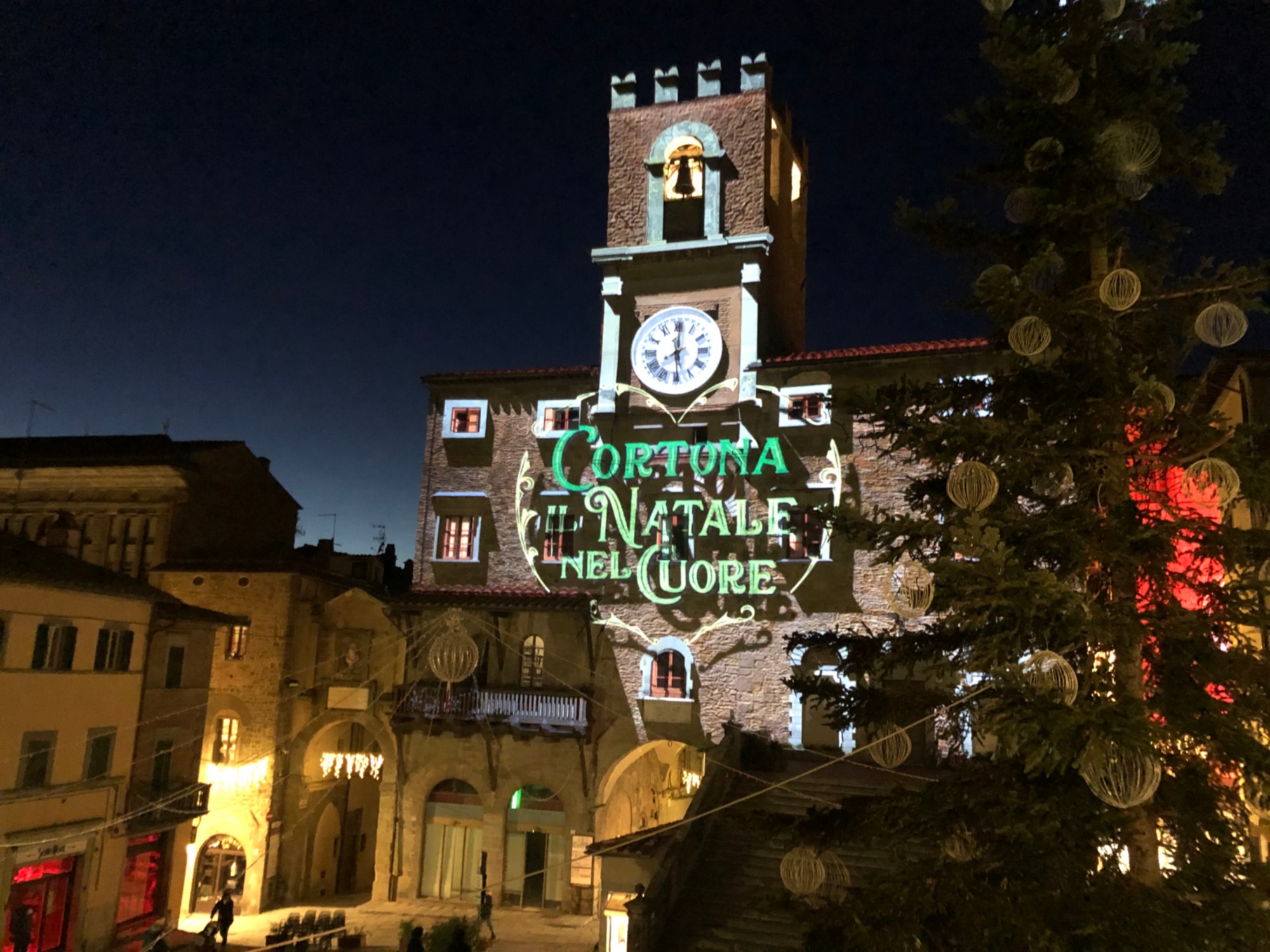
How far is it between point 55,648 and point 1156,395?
83.8ft

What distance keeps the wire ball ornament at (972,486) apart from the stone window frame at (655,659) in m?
19.1

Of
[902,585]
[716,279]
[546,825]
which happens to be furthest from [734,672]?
[902,585]

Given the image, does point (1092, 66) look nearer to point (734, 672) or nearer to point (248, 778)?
point (734, 672)

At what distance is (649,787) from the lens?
1287 inches

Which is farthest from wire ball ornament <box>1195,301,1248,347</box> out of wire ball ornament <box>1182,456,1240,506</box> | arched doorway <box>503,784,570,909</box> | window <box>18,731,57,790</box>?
window <box>18,731,57,790</box>

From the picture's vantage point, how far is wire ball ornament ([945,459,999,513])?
30.2 feet

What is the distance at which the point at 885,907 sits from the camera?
29.1ft

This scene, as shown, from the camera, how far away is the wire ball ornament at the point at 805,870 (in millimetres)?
10133

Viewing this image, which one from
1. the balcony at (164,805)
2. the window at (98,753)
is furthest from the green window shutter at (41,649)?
the balcony at (164,805)

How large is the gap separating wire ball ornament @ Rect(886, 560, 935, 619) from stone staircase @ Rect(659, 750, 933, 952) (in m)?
5.26

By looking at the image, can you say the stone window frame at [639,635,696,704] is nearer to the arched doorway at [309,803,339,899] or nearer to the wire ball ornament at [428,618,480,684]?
the wire ball ornament at [428,618,480,684]

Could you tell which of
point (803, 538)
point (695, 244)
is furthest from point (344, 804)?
point (695, 244)

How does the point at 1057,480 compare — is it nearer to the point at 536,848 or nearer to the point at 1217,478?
the point at 1217,478

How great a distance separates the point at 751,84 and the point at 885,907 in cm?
2743
